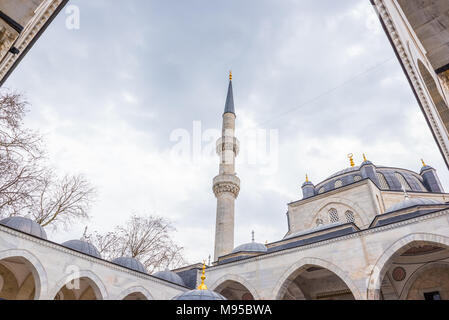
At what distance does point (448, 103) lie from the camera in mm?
3646

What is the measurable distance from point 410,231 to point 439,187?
1361 cm

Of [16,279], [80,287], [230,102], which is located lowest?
[16,279]

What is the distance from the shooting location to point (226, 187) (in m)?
18.7

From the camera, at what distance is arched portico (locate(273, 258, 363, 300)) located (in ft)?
34.3

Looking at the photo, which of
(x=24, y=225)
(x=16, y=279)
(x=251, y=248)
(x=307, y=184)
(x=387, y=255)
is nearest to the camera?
(x=387, y=255)

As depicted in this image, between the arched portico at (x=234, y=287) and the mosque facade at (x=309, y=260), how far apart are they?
0.04m

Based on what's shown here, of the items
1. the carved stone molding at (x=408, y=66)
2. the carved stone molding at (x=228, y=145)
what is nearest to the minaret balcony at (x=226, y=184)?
the carved stone molding at (x=228, y=145)

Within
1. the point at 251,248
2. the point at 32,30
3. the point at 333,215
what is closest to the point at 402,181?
the point at 333,215

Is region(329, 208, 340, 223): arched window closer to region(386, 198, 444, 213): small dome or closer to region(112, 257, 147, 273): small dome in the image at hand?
region(386, 198, 444, 213): small dome

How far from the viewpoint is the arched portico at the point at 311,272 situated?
10.5 m

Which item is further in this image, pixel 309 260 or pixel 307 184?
pixel 307 184

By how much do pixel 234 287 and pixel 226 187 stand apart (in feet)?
19.6

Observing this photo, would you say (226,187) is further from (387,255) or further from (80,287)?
(387,255)
